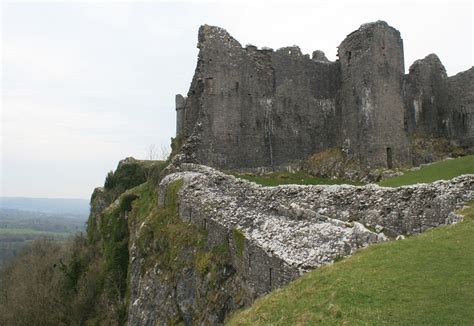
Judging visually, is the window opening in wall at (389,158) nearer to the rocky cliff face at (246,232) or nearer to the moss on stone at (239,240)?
the rocky cliff face at (246,232)

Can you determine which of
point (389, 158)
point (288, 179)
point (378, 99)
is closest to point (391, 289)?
point (288, 179)

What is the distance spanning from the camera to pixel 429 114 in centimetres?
3841

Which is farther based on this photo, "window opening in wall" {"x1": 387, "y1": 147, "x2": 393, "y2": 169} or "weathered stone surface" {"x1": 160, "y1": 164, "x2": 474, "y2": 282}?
"window opening in wall" {"x1": 387, "y1": 147, "x2": 393, "y2": 169}

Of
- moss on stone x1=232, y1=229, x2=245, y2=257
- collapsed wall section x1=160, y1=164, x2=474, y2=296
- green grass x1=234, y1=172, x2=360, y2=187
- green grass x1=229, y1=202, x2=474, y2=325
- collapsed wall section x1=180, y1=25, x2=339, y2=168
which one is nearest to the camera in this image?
green grass x1=229, y1=202, x2=474, y2=325

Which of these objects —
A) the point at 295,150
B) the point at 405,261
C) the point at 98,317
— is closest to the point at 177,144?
the point at 295,150

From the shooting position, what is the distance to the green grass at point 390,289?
8.25 meters

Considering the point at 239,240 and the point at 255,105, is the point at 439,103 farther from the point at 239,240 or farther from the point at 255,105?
the point at 239,240

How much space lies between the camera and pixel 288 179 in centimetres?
3083

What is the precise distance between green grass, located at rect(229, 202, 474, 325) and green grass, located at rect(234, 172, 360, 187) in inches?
694

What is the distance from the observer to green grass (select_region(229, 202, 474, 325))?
8250mm

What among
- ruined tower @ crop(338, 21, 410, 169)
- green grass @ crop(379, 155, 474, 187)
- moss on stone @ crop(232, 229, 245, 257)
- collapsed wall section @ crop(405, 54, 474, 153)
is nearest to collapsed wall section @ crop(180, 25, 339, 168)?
ruined tower @ crop(338, 21, 410, 169)

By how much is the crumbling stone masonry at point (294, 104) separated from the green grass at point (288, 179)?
4.74ft

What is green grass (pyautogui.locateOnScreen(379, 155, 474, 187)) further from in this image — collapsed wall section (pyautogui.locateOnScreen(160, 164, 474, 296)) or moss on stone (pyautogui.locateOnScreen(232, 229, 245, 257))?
moss on stone (pyautogui.locateOnScreen(232, 229, 245, 257))

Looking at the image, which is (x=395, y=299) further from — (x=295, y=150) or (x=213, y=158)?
(x=295, y=150)
